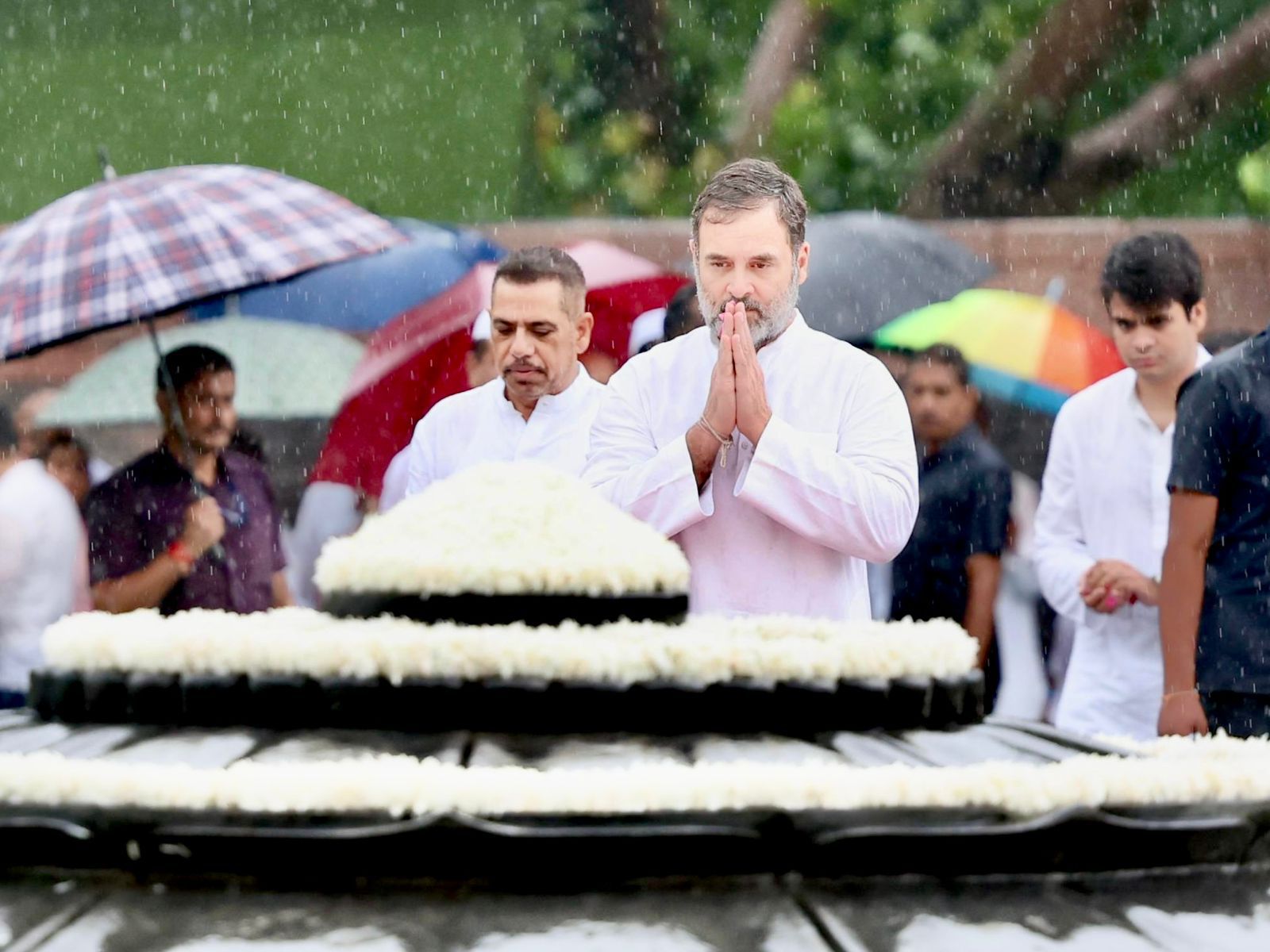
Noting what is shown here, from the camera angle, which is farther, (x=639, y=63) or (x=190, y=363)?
(x=639, y=63)

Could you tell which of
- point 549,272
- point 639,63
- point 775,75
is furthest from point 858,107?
point 549,272

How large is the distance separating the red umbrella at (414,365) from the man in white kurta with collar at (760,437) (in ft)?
9.75

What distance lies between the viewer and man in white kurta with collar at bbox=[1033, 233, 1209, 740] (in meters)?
4.21

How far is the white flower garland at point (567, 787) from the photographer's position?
1.30 meters

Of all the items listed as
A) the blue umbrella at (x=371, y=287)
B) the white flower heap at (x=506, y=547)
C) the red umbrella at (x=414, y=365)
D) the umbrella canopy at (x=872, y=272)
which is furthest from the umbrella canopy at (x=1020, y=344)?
the white flower heap at (x=506, y=547)

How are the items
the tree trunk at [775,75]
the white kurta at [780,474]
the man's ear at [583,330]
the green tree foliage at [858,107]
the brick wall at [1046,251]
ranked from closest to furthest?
the white kurta at [780,474] < the man's ear at [583,330] < the brick wall at [1046,251] < the tree trunk at [775,75] < the green tree foliage at [858,107]

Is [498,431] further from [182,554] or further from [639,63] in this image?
[639,63]

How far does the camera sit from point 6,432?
5.36 m

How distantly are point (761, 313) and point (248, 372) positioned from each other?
400 centimetres

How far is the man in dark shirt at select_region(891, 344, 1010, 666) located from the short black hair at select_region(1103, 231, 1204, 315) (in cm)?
102

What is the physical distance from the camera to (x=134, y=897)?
1314 mm

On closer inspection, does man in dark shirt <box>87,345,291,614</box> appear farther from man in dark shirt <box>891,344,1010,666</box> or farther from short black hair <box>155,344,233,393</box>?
man in dark shirt <box>891,344,1010,666</box>

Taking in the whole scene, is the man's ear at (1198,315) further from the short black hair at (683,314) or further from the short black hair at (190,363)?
the short black hair at (190,363)

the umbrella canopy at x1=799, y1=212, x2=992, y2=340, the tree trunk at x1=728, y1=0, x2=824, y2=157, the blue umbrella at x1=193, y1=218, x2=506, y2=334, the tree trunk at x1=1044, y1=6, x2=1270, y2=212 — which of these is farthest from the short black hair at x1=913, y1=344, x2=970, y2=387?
the tree trunk at x1=728, y1=0, x2=824, y2=157
